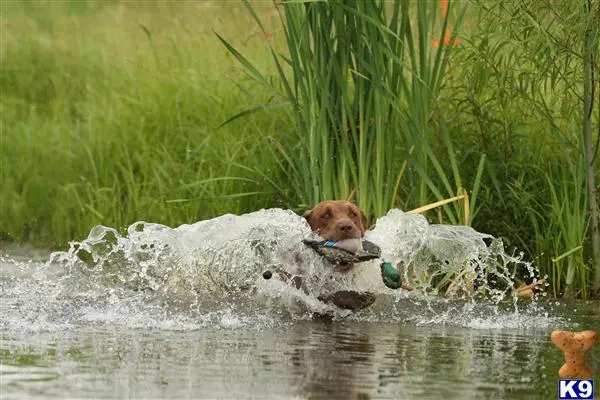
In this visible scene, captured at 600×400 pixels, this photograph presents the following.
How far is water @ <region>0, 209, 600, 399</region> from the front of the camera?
23.5 ft

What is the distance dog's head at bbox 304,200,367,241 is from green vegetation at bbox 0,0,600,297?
0.93 metres

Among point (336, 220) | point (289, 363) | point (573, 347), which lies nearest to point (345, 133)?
point (336, 220)

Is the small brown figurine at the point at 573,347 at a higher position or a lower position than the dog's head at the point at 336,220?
lower

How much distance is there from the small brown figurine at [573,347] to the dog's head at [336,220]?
2.31 m

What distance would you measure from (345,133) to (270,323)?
211cm

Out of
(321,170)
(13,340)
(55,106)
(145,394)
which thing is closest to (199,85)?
(55,106)

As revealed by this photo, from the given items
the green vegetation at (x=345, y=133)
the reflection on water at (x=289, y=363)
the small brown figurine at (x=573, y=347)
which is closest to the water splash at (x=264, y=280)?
the reflection on water at (x=289, y=363)

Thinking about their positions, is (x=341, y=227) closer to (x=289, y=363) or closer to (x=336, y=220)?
(x=336, y=220)

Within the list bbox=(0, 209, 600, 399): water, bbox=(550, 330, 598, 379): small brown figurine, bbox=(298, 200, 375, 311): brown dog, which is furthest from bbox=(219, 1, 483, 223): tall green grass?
bbox=(550, 330, 598, 379): small brown figurine

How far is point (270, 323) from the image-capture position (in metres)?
9.40

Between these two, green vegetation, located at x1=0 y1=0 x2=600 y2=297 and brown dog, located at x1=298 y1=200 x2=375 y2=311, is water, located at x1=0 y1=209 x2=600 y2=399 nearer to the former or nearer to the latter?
brown dog, located at x1=298 y1=200 x2=375 y2=311

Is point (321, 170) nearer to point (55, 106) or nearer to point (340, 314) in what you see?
point (340, 314)

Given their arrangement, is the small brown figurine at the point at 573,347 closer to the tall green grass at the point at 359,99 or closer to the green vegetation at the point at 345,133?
the green vegetation at the point at 345,133

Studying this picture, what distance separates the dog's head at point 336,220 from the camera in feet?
31.6
